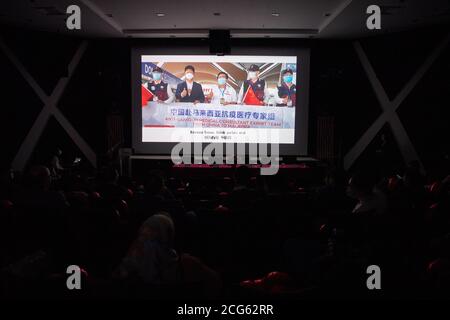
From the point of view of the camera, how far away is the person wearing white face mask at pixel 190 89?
394 inches

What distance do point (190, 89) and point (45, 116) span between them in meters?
3.28

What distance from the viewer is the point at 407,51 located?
30.7 feet

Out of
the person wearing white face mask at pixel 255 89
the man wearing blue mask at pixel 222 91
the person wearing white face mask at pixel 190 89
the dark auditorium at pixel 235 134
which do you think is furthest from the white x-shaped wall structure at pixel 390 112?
the person wearing white face mask at pixel 190 89

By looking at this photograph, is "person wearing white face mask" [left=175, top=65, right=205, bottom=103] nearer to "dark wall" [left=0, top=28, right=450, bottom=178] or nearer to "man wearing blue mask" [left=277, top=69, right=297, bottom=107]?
"dark wall" [left=0, top=28, right=450, bottom=178]

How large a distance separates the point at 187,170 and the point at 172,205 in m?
5.43

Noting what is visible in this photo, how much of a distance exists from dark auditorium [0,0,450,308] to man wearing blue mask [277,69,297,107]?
0.08 feet

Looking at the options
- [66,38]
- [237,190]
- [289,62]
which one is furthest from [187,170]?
[237,190]

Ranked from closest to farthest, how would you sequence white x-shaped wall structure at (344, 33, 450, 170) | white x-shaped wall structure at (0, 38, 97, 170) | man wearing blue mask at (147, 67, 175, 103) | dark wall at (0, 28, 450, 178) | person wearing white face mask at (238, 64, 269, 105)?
dark wall at (0, 28, 450, 178) → white x-shaped wall structure at (344, 33, 450, 170) → white x-shaped wall structure at (0, 38, 97, 170) → person wearing white face mask at (238, 64, 269, 105) → man wearing blue mask at (147, 67, 175, 103)

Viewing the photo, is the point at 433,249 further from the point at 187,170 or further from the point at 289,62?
the point at 289,62

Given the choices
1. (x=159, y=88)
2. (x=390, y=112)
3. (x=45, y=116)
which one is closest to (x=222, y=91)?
(x=159, y=88)

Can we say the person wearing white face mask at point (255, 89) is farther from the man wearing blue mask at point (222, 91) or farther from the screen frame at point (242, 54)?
the screen frame at point (242, 54)

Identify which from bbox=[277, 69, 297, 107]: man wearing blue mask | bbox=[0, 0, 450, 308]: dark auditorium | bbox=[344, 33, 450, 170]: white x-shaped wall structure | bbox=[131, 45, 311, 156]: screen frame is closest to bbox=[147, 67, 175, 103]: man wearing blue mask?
bbox=[0, 0, 450, 308]: dark auditorium

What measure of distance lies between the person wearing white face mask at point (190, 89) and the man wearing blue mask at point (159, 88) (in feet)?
0.65

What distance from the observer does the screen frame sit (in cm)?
1010
